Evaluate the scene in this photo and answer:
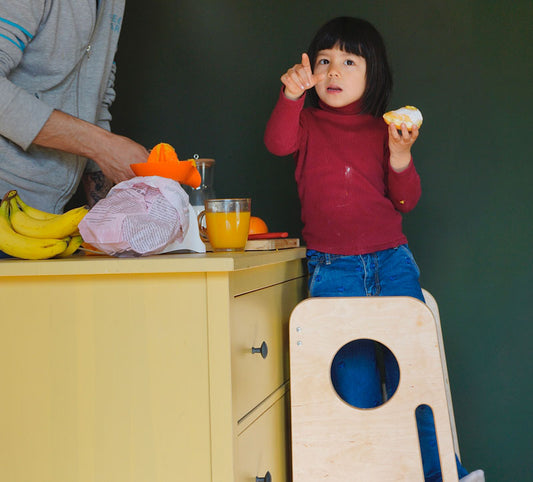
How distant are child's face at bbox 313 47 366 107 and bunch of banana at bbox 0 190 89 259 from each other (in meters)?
0.69

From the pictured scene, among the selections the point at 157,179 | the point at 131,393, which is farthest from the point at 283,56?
the point at 131,393

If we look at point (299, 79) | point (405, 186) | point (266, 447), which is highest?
point (299, 79)

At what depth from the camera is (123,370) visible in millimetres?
904

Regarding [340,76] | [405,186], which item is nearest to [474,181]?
[405,186]

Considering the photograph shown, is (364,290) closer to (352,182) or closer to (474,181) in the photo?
(352,182)

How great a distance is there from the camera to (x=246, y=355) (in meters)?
1.00

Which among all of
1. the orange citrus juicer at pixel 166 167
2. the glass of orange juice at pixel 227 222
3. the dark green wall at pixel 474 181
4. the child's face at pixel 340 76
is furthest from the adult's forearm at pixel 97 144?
the dark green wall at pixel 474 181

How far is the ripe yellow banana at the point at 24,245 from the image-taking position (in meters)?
0.95

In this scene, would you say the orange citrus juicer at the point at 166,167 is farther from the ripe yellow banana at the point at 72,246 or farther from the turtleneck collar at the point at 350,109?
the turtleneck collar at the point at 350,109

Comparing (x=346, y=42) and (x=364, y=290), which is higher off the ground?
(x=346, y=42)

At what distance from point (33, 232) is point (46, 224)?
2cm

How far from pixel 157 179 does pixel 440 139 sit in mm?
1018

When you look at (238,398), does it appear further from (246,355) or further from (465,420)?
(465,420)

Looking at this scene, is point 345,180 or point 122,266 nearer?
point 122,266
